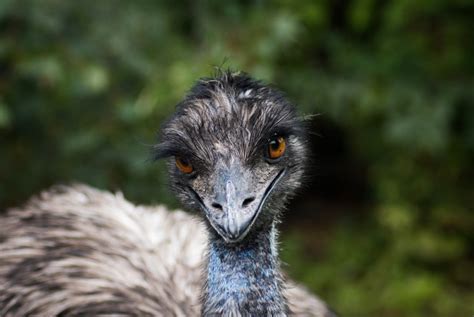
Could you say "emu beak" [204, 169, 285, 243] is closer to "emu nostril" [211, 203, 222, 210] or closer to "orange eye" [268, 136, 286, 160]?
"emu nostril" [211, 203, 222, 210]

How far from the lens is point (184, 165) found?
2.61 meters

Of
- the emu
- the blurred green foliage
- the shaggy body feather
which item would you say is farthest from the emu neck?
the blurred green foliage

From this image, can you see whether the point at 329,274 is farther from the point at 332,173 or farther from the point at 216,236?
the point at 216,236

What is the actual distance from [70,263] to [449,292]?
3.30m

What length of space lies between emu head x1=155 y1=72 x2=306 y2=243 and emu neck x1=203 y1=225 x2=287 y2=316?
2.0 inches

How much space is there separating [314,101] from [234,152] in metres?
3.30

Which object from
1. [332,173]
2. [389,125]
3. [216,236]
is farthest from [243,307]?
[332,173]

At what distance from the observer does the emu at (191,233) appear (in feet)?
8.27

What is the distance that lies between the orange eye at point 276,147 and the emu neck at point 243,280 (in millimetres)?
203

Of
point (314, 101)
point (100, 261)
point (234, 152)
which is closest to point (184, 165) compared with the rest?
point (234, 152)

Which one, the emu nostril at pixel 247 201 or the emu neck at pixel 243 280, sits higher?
the emu nostril at pixel 247 201

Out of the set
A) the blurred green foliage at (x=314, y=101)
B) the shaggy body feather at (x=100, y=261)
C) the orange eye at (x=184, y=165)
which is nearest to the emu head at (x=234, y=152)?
the orange eye at (x=184, y=165)

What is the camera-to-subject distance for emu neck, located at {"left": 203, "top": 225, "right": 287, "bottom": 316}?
8.36ft

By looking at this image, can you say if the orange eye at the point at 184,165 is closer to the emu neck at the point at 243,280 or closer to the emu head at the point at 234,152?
the emu head at the point at 234,152
